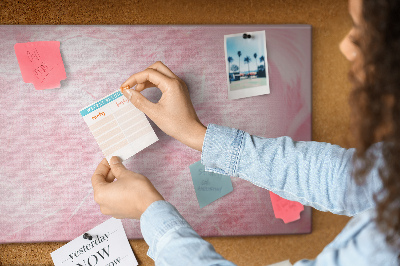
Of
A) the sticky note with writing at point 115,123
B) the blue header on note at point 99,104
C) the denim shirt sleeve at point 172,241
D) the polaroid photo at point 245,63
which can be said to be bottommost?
the denim shirt sleeve at point 172,241

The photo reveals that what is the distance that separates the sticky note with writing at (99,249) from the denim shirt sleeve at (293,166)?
30 cm

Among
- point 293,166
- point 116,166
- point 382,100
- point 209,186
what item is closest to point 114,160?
point 116,166

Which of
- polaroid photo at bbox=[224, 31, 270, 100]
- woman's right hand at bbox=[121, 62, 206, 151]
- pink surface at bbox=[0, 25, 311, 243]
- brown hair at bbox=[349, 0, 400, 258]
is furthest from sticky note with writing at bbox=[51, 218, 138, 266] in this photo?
brown hair at bbox=[349, 0, 400, 258]

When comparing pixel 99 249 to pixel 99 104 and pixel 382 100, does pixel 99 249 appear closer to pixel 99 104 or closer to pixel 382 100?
pixel 99 104

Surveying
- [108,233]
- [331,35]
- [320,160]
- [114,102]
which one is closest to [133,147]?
[114,102]

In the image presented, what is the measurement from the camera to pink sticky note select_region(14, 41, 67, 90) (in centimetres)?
70

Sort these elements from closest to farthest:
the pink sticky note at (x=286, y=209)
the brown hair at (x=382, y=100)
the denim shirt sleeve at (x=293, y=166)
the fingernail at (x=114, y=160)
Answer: the brown hair at (x=382, y=100) < the denim shirt sleeve at (x=293, y=166) < the fingernail at (x=114, y=160) < the pink sticky note at (x=286, y=209)

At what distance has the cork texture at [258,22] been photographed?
708mm

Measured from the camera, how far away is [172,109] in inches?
24.8

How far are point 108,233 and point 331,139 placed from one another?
0.56m

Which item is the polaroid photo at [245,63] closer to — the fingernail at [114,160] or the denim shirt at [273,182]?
the denim shirt at [273,182]

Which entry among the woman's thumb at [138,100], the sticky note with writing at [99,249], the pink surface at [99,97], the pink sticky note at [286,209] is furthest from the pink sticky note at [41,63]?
the pink sticky note at [286,209]

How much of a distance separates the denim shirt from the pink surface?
162 mm

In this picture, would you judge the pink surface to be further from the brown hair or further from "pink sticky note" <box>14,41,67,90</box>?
the brown hair
